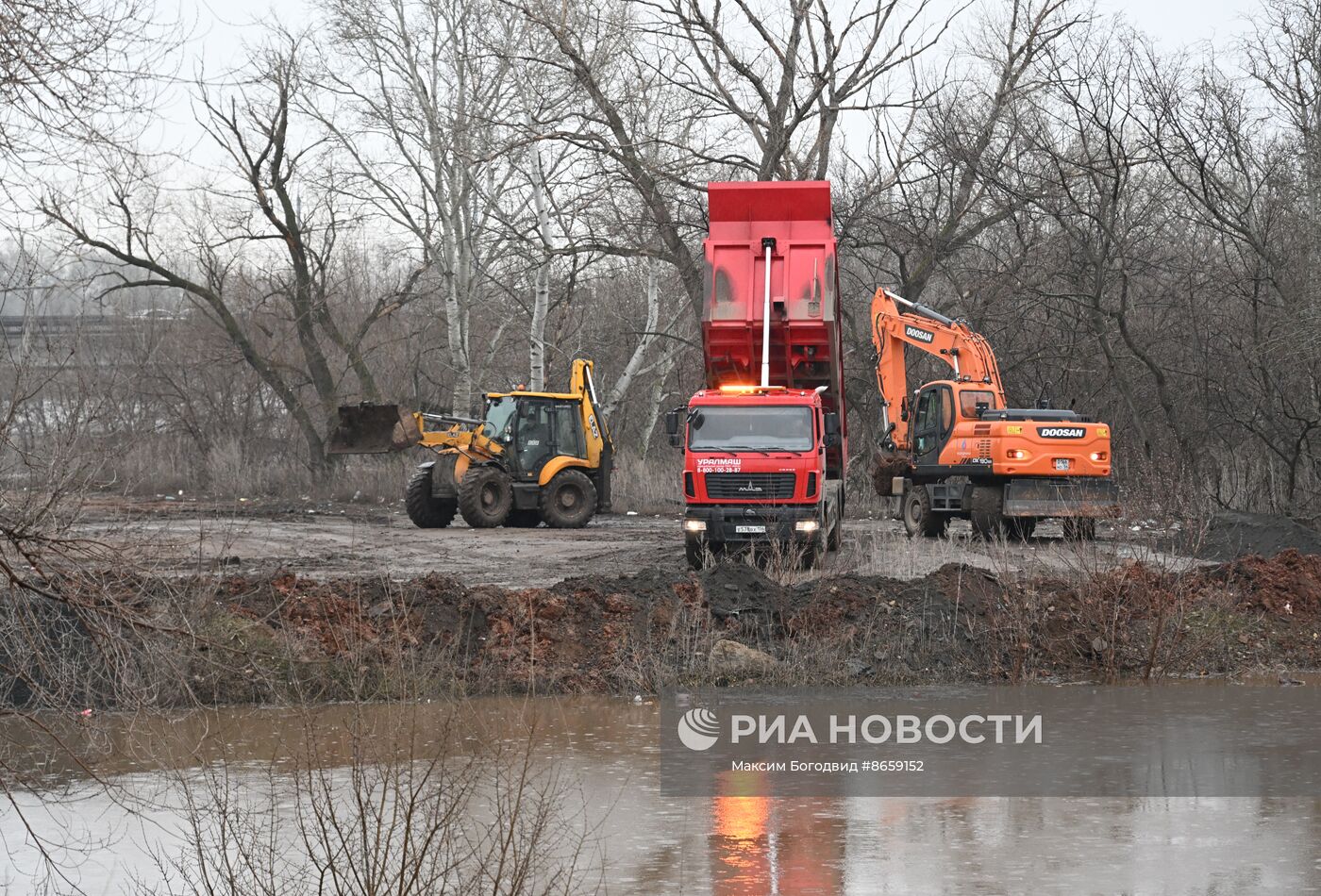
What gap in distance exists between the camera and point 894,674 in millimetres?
Result: 13070

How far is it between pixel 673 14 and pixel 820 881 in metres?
22.2

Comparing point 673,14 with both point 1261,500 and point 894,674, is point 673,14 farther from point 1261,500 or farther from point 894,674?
point 894,674

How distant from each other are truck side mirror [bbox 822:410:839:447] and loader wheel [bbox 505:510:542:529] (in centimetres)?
715

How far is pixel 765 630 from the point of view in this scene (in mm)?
13930

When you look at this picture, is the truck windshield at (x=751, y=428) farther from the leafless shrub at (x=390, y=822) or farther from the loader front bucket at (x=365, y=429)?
the loader front bucket at (x=365, y=429)

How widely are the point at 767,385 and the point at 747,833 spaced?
12.5m

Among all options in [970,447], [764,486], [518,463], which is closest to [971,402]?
[970,447]

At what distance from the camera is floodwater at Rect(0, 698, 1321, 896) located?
7168 mm

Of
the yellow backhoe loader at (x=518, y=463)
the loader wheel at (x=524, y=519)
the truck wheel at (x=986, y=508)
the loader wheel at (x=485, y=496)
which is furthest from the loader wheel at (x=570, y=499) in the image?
the truck wheel at (x=986, y=508)

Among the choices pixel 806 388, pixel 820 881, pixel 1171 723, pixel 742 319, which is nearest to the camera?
pixel 820 881

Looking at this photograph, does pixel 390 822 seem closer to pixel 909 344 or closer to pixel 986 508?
pixel 986 508

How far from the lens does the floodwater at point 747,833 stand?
23.5 ft

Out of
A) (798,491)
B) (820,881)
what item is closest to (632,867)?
(820,881)

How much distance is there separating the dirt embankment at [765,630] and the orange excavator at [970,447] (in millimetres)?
6167
